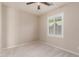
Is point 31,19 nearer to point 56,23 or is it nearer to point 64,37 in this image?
point 56,23

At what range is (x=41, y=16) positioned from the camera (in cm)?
459

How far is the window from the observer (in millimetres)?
3580

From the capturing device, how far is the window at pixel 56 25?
141 inches

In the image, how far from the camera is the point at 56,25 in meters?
3.88

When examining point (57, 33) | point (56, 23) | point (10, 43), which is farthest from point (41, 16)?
point (10, 43)

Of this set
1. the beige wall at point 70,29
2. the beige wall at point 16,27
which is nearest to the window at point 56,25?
the beige wall at point 70,29

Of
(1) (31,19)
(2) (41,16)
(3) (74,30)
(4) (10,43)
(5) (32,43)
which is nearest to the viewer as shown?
(3) (74,30)

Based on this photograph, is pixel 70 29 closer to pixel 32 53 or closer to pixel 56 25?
pixel 56 25

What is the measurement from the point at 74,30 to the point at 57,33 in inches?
39.0

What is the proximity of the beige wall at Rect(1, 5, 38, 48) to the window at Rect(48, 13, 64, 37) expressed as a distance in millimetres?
773

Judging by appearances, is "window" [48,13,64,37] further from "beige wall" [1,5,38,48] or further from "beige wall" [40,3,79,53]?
"beige wall" [1,5,38,48]

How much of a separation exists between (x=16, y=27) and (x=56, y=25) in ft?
5.83

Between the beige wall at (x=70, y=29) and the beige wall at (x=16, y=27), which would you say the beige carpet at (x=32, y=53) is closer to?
the beige wall at (x=70, y=29)

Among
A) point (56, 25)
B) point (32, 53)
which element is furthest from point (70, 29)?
point (32, 53)
